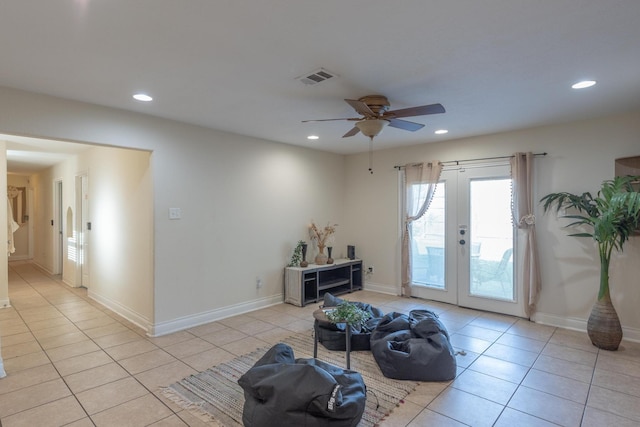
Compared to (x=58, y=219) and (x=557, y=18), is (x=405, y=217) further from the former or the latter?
(x=58, y=219)

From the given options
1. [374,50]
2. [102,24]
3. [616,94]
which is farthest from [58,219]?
[616,94]

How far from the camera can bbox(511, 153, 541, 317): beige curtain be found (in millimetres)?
4277

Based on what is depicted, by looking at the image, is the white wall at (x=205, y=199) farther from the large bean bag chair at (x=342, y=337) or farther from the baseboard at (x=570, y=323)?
the baseboard at (x=570, y=323)

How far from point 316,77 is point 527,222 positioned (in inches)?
133

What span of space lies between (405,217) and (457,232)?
0.87 metres

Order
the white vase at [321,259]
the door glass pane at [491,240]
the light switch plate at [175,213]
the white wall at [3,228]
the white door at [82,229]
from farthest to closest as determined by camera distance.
Result: the white door at [82,229] → the white vase at [321,259] → the white wall at [3,228] → the door glass pane at [491,240] → the light switch plate at [175,213]

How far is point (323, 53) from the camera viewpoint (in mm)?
2303

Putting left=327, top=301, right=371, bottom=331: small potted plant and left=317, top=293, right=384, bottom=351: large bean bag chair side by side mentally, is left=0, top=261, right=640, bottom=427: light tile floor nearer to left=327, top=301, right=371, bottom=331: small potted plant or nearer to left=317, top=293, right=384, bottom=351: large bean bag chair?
left=317, top=293, right=384, bottom=351: large bean bag chair

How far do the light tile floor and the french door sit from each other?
38cm

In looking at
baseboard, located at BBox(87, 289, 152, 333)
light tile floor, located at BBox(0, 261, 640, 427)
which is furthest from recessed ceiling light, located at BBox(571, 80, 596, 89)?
baseboard, located at BBox(87, 289, 152, 333)

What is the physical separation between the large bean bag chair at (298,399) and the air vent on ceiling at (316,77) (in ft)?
6.90

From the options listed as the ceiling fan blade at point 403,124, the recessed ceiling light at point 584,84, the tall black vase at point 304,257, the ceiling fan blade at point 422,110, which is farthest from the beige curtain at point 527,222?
the tall black vase at point 304,257

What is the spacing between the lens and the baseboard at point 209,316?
389cm

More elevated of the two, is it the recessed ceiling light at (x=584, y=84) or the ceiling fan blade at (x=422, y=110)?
the recessed ceiling light at (x=584, y=84)
